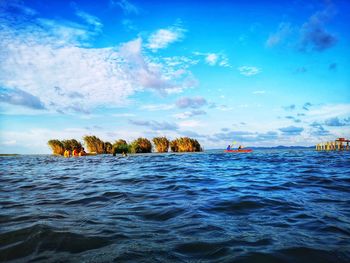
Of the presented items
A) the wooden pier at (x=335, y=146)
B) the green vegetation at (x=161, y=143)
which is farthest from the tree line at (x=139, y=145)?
the wooden pier at (x=335, y=146)

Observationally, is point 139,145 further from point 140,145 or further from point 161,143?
point 161,143

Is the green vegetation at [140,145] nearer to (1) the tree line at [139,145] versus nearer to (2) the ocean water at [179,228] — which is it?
(1) the tree line at [139,145]

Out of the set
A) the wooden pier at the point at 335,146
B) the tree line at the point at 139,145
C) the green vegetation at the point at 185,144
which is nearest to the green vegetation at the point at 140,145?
the tree line at the point at 139,145

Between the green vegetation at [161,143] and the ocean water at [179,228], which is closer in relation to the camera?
the ocean water at [179,228]

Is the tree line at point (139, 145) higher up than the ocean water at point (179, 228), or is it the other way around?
the tree line at point (139, 145)

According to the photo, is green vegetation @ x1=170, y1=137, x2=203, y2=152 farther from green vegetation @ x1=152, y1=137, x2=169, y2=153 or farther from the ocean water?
the ocean water

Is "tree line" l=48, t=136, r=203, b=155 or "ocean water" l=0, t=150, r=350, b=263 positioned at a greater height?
"tree line" l=48, t=136, r=203, b=155

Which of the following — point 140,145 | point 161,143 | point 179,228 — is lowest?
point 179,228

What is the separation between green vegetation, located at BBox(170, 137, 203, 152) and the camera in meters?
66.6

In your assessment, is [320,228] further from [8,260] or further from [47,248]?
[8,260]

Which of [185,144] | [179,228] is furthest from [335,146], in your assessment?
[179,228]

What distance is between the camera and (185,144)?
6656 centimetres

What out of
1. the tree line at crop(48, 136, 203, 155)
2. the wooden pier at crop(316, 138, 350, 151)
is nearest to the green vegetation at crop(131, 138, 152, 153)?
the tree line at crop(48, 136, 203, 155)

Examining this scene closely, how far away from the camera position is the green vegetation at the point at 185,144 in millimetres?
66625
